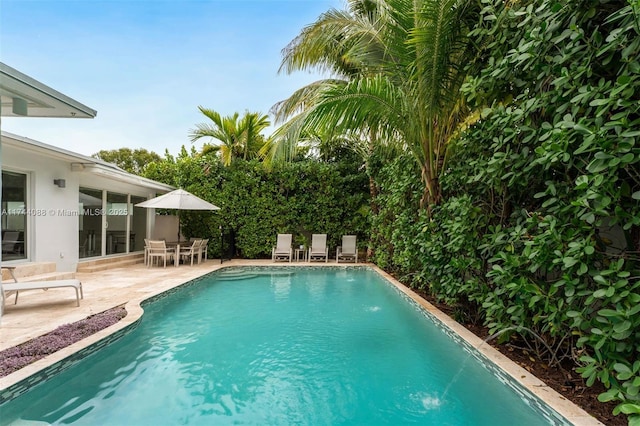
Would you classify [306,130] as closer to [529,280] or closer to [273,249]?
[529,280]

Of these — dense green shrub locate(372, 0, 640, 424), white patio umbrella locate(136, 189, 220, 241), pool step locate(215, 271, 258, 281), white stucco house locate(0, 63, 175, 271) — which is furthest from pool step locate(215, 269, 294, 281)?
dense green shrub locate(372, 0, 640, 424)

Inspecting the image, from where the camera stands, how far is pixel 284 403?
12.0 feet

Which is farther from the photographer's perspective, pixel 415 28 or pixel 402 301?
pixel 402 301

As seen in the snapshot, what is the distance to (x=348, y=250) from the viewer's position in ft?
46.3

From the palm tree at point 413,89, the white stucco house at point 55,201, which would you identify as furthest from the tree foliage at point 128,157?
the palm tree at point 413,89

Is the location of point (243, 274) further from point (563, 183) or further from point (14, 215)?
point (563, 183)

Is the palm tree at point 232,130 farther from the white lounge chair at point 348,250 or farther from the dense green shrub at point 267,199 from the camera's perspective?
the white lounge chair at point 348,250

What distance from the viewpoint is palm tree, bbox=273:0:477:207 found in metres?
5.08

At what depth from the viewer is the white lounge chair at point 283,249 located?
14.0m

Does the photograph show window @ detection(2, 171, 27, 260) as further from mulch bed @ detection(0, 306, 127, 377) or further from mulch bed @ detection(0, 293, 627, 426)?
mulch bed @ detection(0, 293, 627, 426)

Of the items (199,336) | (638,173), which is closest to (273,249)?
(199,336)

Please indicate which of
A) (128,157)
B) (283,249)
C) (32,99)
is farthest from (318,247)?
(128,157)

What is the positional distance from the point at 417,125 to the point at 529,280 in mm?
3492

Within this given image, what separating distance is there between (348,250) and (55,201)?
33.8 feet
